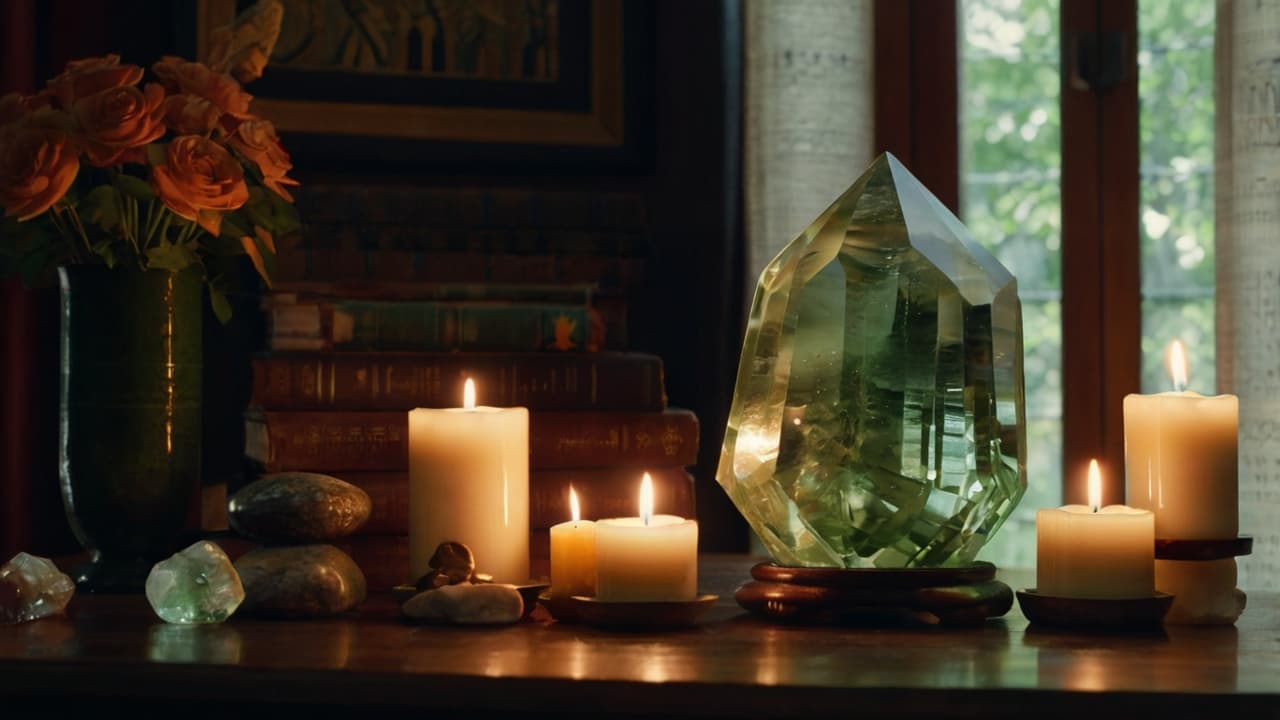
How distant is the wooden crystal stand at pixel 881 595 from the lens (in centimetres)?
90

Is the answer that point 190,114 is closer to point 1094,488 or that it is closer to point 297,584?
point 297,584

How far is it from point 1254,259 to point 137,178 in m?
1.27

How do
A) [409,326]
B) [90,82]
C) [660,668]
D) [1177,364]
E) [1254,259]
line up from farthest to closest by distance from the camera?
[1254,259] < [409,326] < [90,82] < [1177,364] < [660,668]

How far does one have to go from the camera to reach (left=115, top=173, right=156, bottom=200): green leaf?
1133mm

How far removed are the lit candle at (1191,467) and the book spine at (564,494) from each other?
1.48 ft

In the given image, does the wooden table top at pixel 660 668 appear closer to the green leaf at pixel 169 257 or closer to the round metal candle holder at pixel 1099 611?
the round metal candle holder at pixel 1099 611

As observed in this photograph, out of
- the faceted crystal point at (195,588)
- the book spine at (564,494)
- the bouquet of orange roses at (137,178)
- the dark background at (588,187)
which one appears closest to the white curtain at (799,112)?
the dark background at (588,187)

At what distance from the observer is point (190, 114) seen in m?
1.14

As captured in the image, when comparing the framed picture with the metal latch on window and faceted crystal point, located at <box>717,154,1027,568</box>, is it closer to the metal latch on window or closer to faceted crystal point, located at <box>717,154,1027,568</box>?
the metal latch on window

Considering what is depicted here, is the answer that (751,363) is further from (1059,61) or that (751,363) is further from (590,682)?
(1059,61)

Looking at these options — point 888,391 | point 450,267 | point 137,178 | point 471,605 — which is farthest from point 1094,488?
point 450,267

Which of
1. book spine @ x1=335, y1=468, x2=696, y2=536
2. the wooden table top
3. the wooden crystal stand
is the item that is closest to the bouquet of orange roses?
book spine @ x1=335, y1=468, x2=696, y2=536

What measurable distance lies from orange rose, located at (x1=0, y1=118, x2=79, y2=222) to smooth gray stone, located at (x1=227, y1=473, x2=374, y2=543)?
0.29 m

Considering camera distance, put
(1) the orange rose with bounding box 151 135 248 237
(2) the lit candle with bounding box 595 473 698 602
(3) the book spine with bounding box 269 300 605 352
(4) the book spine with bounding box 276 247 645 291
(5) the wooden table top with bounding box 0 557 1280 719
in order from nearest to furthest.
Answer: (5) the wooden table top with bounding box 0 557 1280 719, (2) the lit candle with bounding box 595 473 698 602, (1) the orange rose with bounding box 151 135 248 237, (3) the book spine with bounding box 269 300 605 352, (4) the book spine with bounding box 276 247 645 291
